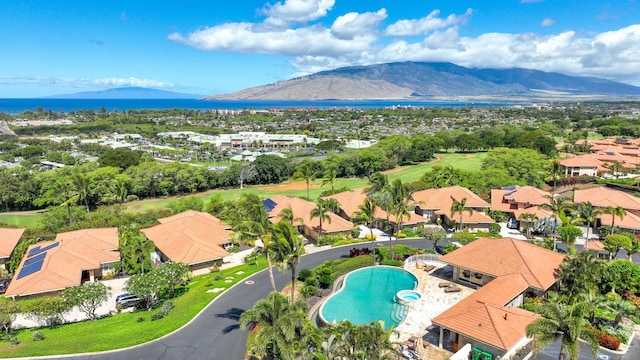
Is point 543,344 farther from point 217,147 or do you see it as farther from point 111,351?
point 217,147

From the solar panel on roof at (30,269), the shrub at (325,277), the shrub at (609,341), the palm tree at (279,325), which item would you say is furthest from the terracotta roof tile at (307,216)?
the shrub at (609,341)

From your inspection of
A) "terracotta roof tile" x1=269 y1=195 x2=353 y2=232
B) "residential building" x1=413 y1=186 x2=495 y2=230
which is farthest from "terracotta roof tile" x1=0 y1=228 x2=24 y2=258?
"residential building" x1=413 y1=186 x2=495 y2=230

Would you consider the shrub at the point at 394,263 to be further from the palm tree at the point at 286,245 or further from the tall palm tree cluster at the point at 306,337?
the tall palm tree cluster at the point at 306,337

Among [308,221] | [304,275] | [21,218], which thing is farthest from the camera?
[21,218]

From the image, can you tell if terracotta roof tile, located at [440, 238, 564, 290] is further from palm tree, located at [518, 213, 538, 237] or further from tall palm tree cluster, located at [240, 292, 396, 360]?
tall palm tree cluster, located at [240, 292, 396, 360]

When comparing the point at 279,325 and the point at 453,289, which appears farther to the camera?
the point at 453,289

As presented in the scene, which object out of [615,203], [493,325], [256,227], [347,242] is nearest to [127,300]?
[256,227]

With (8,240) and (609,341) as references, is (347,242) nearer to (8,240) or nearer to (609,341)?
(609,341)

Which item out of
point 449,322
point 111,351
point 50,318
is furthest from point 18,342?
point 449,322
